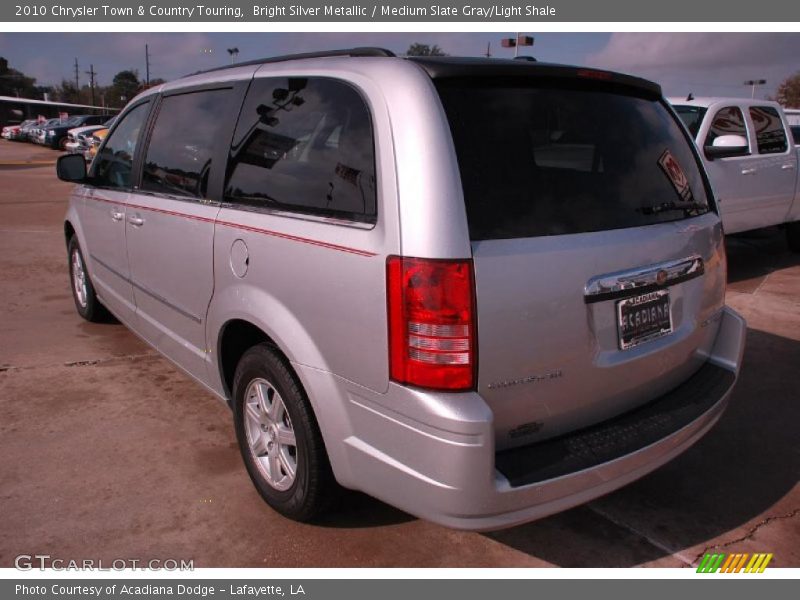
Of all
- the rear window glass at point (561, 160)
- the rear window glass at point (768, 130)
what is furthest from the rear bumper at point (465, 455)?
the rear window glass at point (768, 130)

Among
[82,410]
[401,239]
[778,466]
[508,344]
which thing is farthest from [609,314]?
[82,410]

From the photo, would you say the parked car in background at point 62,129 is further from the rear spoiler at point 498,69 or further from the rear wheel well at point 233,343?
the rear spoiler at point 498,69

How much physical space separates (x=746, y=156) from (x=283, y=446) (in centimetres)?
646

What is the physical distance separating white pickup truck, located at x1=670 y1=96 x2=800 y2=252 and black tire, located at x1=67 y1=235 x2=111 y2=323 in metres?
5.64

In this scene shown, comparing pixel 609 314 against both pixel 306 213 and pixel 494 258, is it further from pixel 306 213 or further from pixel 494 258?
pixel 306 213

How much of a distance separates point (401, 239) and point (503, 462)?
2.59ft

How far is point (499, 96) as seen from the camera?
7.34 feet

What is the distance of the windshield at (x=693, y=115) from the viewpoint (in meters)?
6.72

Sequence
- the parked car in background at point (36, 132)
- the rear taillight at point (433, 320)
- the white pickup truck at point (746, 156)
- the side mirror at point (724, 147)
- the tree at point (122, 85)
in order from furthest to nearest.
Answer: the tree at point (122, 85)
the parked car in background at point (36, 132)
the white pickup truck at point (746, 156)
the side mirror at point (724, 147)
the rear taillight at point (433, 320)

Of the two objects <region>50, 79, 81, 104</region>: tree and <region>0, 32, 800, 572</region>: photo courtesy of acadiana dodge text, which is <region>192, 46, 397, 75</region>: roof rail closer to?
<region>0, 32, 800, 572</region>: photo courtesy of acadiana dodge text

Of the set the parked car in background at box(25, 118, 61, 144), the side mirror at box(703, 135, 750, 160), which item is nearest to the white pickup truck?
the side mirror at box(703, 135, 750, 160)

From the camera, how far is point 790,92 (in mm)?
47562

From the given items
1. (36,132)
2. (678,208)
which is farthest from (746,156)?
(36,132)

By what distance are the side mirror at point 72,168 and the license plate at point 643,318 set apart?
384cm
